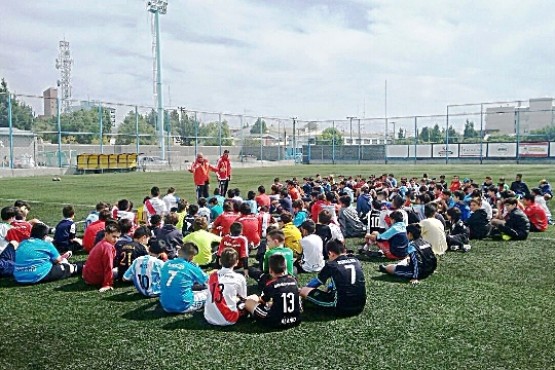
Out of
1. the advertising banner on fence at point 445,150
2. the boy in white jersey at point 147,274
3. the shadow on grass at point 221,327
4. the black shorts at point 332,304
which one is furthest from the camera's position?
the advertising banner on fence at point 445,150

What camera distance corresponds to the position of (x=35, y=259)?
816 cm

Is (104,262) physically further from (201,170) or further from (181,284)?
(201,170)

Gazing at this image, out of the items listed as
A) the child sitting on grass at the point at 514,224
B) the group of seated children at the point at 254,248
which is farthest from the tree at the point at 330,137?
the child sitting on grass at the point at 514,224

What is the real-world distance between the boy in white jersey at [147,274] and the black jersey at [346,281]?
8.23 feet

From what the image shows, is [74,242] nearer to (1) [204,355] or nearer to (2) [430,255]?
(1) [204,355]

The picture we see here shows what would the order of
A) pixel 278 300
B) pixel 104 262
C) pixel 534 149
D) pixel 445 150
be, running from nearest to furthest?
pixel 278 300 < pixel 104 262 < pixel 534 149 < pixel 445 150

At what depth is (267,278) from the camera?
21.1ft

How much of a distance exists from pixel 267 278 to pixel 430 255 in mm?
3227

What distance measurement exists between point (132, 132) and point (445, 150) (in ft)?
105

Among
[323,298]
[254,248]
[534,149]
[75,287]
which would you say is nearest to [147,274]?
[75,287]

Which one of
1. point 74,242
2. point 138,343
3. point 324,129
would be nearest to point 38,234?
point 74,242

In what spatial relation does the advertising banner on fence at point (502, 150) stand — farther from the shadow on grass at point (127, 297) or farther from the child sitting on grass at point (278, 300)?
the child sitting on grass at point (278, 300)

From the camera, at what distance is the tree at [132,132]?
1837 inches

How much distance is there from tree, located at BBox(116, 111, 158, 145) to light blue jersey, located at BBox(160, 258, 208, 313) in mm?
41591
